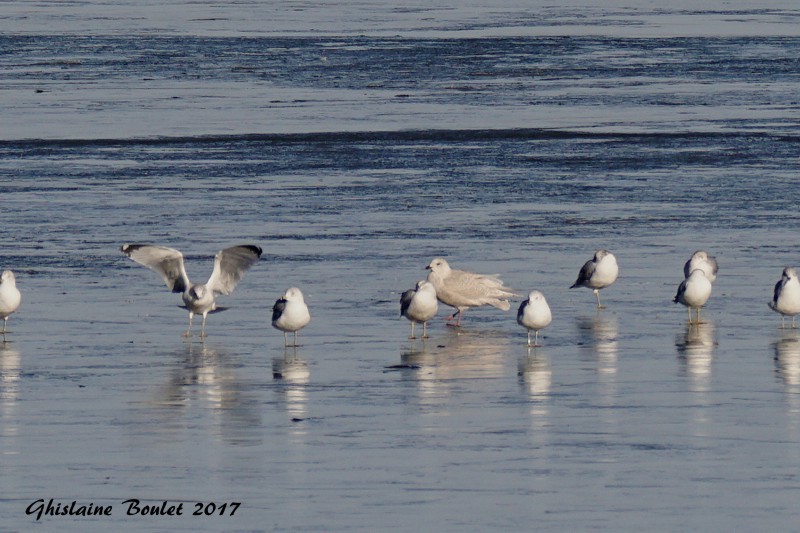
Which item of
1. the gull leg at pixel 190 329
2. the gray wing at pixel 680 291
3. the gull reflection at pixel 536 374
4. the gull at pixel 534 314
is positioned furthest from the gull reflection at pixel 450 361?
the gull leg at pixel 190 329

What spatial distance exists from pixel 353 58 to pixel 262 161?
13.2m

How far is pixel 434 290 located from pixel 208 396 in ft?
9.26

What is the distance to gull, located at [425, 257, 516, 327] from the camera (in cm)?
1527

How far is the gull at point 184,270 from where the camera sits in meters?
15.0

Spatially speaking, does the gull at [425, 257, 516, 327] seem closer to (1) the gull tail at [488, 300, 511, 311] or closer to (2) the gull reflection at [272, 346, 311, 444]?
(1) the gull tail at [488, 300, 511, 311]

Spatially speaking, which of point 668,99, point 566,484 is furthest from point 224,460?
point 668,99

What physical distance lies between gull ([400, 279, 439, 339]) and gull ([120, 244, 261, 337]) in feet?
4.01

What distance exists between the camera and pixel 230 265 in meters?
15.3

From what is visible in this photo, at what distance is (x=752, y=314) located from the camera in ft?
50.0

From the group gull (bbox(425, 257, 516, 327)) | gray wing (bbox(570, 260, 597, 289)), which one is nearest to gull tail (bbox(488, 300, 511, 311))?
gull (bbox(425, 257, 516, 327))

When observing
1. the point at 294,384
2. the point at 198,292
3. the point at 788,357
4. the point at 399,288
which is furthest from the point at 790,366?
the point at 198,292

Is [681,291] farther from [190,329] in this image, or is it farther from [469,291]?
[190,329]

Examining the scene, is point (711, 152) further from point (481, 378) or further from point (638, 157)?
point (481, 378)

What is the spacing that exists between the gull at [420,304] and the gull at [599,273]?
170cm
